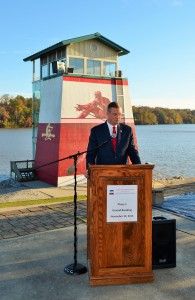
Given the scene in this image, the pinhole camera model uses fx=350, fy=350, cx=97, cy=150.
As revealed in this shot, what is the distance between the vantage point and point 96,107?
18453 mm

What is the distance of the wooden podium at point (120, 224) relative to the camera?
4.62 m

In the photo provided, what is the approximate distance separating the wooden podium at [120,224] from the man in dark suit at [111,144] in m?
0.53

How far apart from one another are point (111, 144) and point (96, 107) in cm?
1351

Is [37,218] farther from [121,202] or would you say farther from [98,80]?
[98,80]

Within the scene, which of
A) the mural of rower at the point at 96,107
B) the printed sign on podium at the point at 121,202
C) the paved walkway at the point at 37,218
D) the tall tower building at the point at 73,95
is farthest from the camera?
the mural of rower at the point at 96,107

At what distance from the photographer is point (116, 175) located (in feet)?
15.1

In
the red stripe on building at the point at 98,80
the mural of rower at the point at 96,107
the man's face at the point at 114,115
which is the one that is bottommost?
the man's face at the point at 114,115

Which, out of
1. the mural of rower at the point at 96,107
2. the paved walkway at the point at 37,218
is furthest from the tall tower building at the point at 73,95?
the paved walkway at the point at 37,218

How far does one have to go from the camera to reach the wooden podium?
462 centimetres

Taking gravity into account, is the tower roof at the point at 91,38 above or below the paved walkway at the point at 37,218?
above

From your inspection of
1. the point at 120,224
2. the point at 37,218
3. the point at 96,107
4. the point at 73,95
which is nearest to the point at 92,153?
the point at 120,224

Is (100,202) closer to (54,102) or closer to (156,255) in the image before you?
(156,255)

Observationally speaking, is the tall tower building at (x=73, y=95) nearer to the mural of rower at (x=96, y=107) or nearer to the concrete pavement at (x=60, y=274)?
the mural of rower at (x=96, y=107)

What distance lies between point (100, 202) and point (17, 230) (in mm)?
3449
